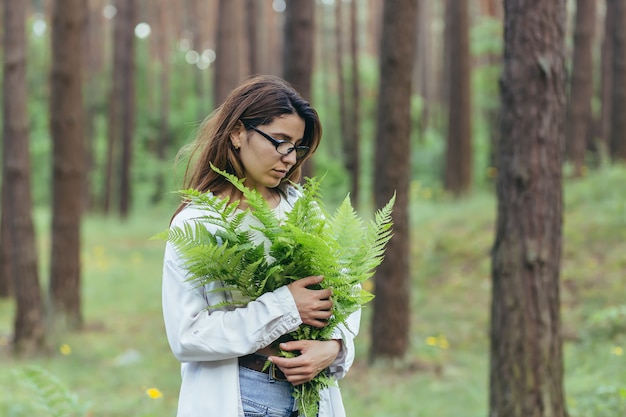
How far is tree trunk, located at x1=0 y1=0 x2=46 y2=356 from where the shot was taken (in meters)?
8.93

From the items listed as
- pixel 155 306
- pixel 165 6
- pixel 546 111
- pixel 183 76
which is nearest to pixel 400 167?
pixel 546 111

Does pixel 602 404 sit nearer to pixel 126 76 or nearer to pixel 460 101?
pixel 460 101

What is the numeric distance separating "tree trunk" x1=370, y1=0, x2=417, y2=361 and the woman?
5017 millimetres

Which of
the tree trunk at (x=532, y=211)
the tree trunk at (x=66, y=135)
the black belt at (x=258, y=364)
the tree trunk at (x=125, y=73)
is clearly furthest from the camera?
the tree trunk at (x=125, y=73)

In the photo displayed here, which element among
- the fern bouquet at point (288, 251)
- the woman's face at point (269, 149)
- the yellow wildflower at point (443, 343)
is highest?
the woman's face at point (269, 149)

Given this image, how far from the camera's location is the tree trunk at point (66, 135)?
10008 mm

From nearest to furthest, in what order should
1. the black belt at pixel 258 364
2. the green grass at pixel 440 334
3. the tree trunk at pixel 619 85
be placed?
the black belt at pixel 258 364, the green grass at pixel 440 334, the tree trunk at pixel 619 85

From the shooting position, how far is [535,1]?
4.56 metres

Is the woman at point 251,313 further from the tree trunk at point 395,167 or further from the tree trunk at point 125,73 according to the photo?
the tree trunk at point 125,73

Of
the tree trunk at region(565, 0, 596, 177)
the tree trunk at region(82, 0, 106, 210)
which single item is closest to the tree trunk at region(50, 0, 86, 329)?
the tree trunk at region(565, 0, 596, 177)

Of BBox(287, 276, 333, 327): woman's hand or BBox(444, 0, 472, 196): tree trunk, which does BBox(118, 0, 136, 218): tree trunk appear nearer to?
BBox(444, 0, 472, 196): tree trunk

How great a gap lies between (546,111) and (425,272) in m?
7.79

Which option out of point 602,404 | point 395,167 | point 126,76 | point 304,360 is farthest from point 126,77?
point 304,360

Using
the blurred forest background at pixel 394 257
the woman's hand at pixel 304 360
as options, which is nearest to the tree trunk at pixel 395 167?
the blurred forest background at pixel 394 257
